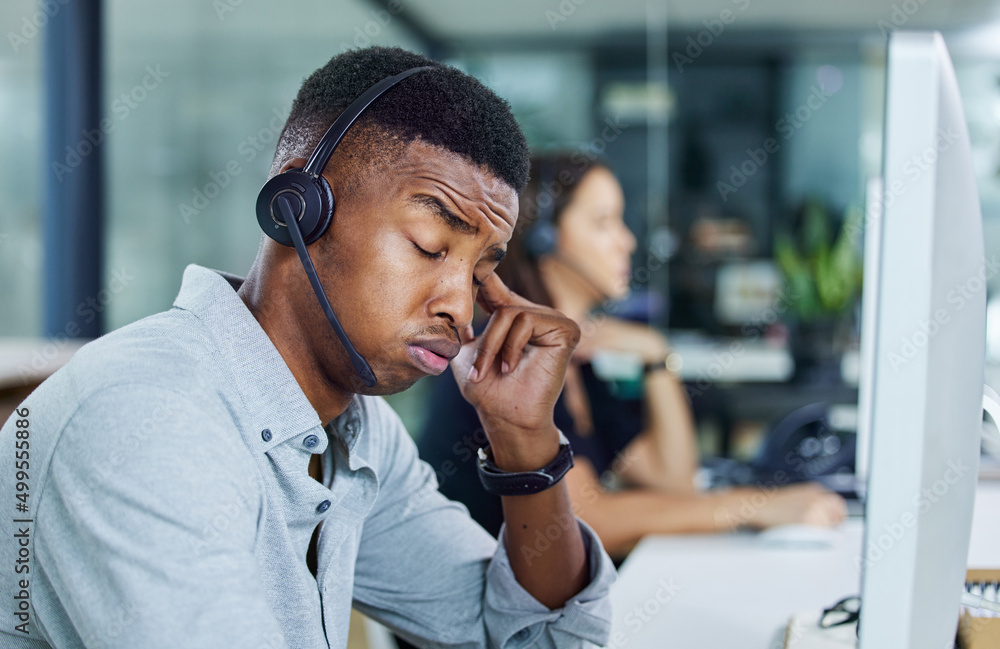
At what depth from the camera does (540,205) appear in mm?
1895

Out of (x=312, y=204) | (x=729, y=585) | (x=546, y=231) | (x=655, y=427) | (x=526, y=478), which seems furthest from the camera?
(x=655, y=427)

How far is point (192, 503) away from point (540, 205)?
140 cm

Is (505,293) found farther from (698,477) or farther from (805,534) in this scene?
(698,477)

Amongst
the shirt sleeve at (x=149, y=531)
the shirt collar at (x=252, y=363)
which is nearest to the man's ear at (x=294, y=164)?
the shirt collar at (x=252, y=363)

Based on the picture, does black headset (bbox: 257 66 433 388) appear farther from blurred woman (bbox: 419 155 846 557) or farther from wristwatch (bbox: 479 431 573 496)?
blurred woman (bbox: 419 155 846 557)

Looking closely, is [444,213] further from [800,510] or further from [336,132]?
[800,510]

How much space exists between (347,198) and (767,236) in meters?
4.03

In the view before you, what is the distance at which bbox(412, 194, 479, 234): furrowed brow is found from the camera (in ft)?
2.44

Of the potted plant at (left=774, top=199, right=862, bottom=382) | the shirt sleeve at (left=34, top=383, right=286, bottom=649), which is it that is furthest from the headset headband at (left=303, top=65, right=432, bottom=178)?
the potted plant at (left=774, top=199, right=862, bottom=382)

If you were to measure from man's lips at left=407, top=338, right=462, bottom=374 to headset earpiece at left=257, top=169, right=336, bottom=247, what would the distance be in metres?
0.14

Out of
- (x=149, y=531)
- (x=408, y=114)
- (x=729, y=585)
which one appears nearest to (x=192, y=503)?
(x=149, y=531)

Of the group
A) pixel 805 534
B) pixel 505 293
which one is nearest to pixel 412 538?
pixel 505 293

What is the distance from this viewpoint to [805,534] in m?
1.52

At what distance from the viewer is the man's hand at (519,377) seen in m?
0.96
